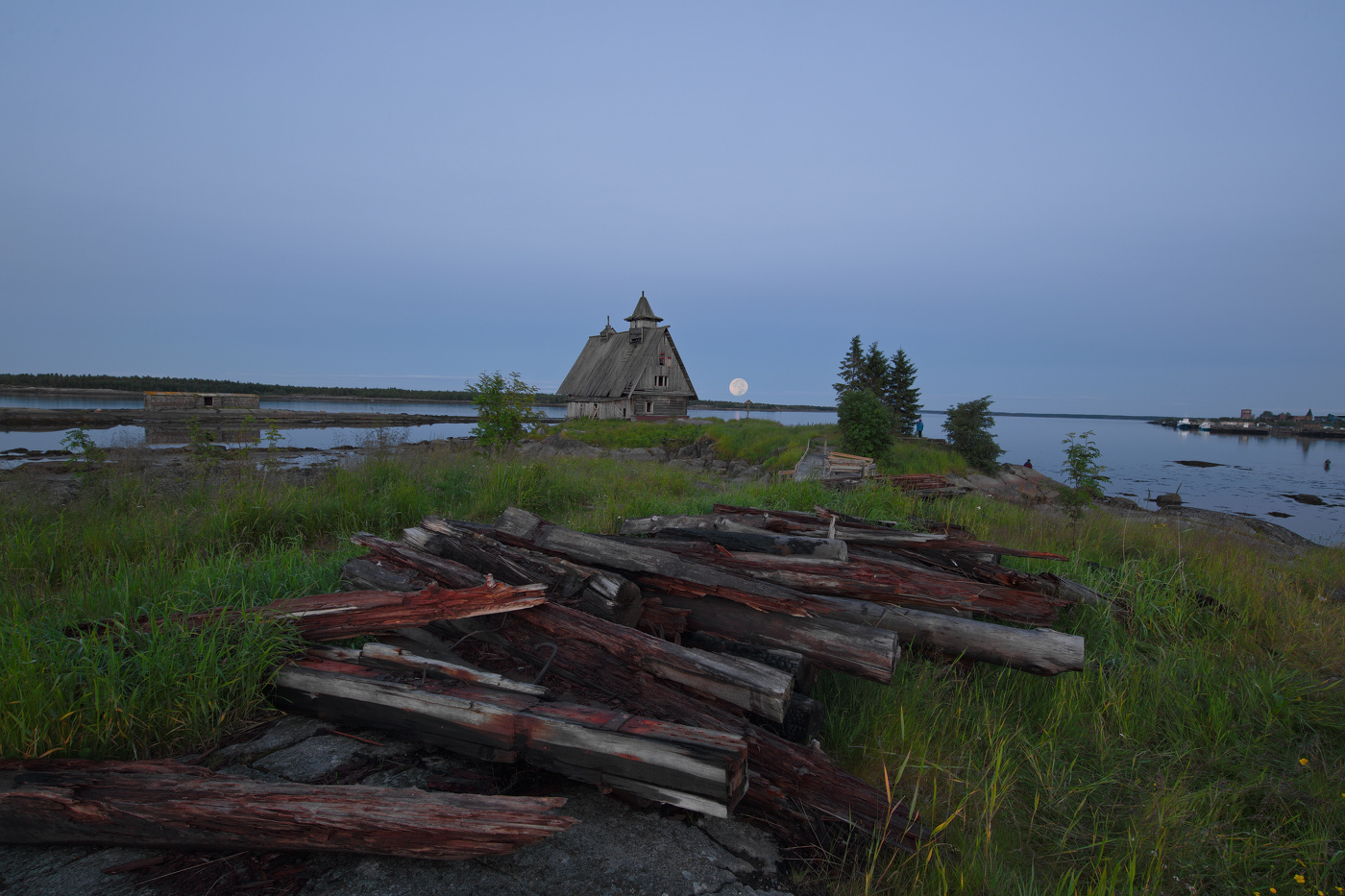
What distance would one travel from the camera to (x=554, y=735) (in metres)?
2.28

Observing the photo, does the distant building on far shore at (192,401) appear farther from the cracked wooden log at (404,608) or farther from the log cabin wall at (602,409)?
the cracked wooden log at (404,608)

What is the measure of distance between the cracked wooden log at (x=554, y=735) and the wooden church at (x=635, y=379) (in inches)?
1409

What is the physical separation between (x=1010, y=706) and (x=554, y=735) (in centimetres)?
315

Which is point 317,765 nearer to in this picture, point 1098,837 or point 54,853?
point 54,853

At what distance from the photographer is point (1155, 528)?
8.43 metres

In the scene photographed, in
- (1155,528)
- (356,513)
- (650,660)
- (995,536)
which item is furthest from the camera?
(1155,528)

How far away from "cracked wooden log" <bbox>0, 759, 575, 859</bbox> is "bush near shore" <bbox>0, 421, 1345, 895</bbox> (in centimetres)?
39

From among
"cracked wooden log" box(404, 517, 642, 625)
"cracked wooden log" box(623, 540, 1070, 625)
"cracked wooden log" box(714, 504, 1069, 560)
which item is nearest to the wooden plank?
"cracked wooden log" box(404, 517, 642, 625)

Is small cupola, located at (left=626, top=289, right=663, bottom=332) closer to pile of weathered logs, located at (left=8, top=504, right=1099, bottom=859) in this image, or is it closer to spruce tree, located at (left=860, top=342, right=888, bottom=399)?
spruce tree, located at (left=860, top=342, right=888, bottom=399)

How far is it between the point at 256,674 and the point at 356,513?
4.27 metres

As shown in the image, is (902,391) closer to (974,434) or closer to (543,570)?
(974,434)

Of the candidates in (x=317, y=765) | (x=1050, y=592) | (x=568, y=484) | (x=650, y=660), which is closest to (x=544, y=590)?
(x=650, y=660)

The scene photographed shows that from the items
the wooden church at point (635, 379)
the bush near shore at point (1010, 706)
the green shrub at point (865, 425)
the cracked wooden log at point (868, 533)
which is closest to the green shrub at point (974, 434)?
the green shrub at point (865, 425)

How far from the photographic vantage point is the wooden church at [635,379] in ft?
127
